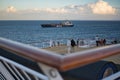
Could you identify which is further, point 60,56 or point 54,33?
point 54,33

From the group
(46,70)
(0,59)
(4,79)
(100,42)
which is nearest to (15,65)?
(0,59)

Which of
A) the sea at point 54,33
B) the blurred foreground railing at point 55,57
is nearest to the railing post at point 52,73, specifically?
the blurred foreground railing at point 55,57

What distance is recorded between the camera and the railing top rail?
35.1 inches

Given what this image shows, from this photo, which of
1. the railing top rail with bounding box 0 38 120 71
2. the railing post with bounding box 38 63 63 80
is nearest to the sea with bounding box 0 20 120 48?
the railing top rail with bounding box 0 38 120 71

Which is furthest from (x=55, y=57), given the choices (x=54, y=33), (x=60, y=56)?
(x=54, y=33)

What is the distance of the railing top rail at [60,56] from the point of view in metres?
0.89

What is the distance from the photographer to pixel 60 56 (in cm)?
92

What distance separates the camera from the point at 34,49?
3.27 ft

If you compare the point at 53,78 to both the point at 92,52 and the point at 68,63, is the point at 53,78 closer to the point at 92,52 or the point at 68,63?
the point at 68,63

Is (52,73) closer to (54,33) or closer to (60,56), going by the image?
(60,56)

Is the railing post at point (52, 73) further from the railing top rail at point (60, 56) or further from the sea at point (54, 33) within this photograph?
the sea at point (54, 33)

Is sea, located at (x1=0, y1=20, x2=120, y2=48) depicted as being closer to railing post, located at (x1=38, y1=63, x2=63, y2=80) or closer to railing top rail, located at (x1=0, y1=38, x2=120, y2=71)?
railing top rail, located at (x1=0, y1=38, x2=120, y2=71)

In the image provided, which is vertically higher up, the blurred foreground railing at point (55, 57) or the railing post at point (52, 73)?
the blurred foreground railing at point (55, 57)

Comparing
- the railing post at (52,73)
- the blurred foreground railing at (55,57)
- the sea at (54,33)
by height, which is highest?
the blurred foreground railing at (55,57)
